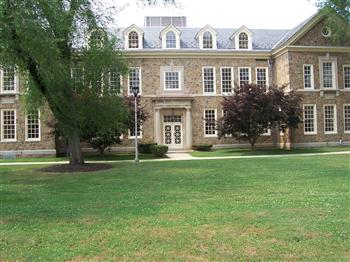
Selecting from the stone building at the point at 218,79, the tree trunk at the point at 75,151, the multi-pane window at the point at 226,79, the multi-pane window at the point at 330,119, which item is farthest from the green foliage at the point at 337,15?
the tree trunk at the point at 75,151

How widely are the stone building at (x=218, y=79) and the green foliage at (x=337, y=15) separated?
5.66 ft

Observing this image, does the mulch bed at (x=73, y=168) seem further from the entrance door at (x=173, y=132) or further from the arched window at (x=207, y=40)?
the arched window at (x=207, y=40)

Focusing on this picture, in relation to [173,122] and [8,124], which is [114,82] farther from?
[8,124]

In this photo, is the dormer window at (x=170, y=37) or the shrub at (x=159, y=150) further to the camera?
the dormer window at (x=170, y=37)

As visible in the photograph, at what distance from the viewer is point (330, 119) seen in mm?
34344

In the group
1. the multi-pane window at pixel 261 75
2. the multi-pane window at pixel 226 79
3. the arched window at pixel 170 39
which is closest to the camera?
the arched window at pixel 170 39

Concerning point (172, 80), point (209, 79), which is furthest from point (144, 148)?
point (209, 79)

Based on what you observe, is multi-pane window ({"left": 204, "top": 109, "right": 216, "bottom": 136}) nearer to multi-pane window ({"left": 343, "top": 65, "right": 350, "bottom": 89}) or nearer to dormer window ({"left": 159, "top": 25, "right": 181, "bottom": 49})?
dormer window ({"left": 159, "top": 25, "right": 181, "bottom": 49})

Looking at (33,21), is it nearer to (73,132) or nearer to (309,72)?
(73,132)

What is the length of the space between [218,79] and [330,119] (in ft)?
30.5

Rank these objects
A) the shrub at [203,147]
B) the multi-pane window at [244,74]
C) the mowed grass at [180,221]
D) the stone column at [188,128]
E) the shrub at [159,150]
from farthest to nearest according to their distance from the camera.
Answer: the multi-pane window at [244,74] → the stone column at [188,128] → the shrub at [203,147] → the shrub at [159,150] → the mowed grass at [180,221]

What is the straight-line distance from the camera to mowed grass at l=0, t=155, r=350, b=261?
5.51 metres

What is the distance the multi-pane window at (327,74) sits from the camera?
34312 millimetres

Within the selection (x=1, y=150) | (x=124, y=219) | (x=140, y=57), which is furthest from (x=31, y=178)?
(x=140, y=57)
